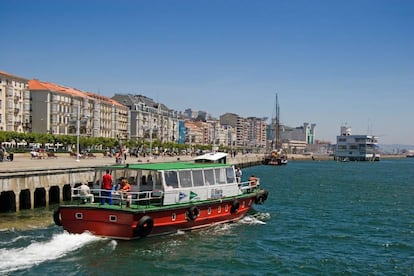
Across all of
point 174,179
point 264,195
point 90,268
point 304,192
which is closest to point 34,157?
point 304,192

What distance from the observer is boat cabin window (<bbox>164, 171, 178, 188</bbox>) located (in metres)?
27.8

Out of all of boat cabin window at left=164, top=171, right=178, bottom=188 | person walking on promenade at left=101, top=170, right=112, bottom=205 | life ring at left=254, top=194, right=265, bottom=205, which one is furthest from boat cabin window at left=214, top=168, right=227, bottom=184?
person walking on promenade at left=101, top=170, right=112, bottom=205

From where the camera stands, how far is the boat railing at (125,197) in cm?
2536

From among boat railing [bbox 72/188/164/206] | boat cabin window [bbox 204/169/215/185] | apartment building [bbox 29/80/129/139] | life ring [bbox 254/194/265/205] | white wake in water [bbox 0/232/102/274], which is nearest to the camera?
white wake in water [bbox 0/232/102/274]

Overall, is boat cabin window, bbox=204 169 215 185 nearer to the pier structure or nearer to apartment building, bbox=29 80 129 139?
the pier structure

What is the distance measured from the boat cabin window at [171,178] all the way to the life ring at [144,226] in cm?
315

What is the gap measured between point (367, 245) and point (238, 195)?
8822 millimetres

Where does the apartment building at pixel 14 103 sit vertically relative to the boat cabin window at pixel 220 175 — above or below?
above

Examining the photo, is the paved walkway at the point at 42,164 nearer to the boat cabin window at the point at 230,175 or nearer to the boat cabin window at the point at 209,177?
the boat cabin window at the point at 209,177

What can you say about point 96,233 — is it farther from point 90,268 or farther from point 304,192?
point 304,192

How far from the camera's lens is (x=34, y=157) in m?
67.2

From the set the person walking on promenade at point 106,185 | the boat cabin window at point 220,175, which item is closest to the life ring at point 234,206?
the boat cabin window at point 220,175

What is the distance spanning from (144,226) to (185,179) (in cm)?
497

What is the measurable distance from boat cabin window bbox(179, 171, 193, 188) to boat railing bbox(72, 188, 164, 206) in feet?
6.56
